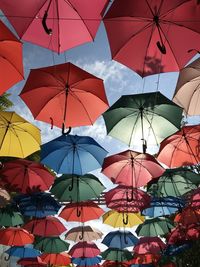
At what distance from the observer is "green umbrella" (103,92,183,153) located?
6371 mm

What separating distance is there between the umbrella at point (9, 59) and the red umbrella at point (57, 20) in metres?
0.17

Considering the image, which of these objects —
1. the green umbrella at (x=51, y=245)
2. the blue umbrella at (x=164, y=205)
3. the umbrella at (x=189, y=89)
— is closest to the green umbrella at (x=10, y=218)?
the green umbrella at (x=51, y=245)

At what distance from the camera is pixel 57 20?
4.83 meters

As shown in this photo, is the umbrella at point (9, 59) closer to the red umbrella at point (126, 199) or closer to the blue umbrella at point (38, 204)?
the blue umbrella at point (38, 204)

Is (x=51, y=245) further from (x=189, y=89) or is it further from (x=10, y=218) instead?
(x=189, y=89)

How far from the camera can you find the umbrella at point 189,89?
612cm

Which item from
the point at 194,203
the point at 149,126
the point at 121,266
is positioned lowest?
the point at 121,266

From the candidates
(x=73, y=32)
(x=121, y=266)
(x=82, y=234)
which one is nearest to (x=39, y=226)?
(x=82, y=234)

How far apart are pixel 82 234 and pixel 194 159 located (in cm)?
762

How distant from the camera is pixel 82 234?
13750mm

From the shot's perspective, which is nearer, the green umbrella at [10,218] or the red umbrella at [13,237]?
the green umbrella at [10,218]

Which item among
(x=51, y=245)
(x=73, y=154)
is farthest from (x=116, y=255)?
(x=73, y=154)

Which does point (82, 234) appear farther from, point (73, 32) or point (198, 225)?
point (73, 32)

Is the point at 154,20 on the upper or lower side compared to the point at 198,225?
upper
